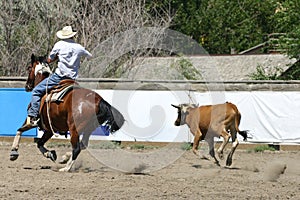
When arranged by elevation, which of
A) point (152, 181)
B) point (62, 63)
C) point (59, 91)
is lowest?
point (152, 181)

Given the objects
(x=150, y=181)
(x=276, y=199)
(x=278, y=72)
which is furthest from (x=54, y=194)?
(x=278, y=72)

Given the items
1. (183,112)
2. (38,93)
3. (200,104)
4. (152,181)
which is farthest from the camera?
(200,104)

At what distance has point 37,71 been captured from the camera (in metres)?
13.0

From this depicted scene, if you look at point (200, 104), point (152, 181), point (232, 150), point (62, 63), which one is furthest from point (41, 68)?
point (200, 104)

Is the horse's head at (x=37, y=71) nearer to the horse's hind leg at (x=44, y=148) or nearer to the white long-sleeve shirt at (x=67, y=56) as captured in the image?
the white long-sleeve shirt at (x=67, y=56)

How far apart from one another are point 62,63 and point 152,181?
9.00ft

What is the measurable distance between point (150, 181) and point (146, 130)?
306 inches

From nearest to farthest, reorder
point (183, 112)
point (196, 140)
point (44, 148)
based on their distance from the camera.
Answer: point (44, 148), point (196, 140), point (183, 112)

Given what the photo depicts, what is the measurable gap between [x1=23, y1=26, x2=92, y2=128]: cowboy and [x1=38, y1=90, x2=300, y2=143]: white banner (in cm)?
595

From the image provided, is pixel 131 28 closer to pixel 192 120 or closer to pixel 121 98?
pixel 121 98

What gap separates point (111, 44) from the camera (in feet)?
82.5

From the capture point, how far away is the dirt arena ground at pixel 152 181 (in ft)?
31.1

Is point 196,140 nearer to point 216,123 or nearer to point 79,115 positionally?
point 216,123

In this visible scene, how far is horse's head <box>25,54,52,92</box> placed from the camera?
42.6 feet
